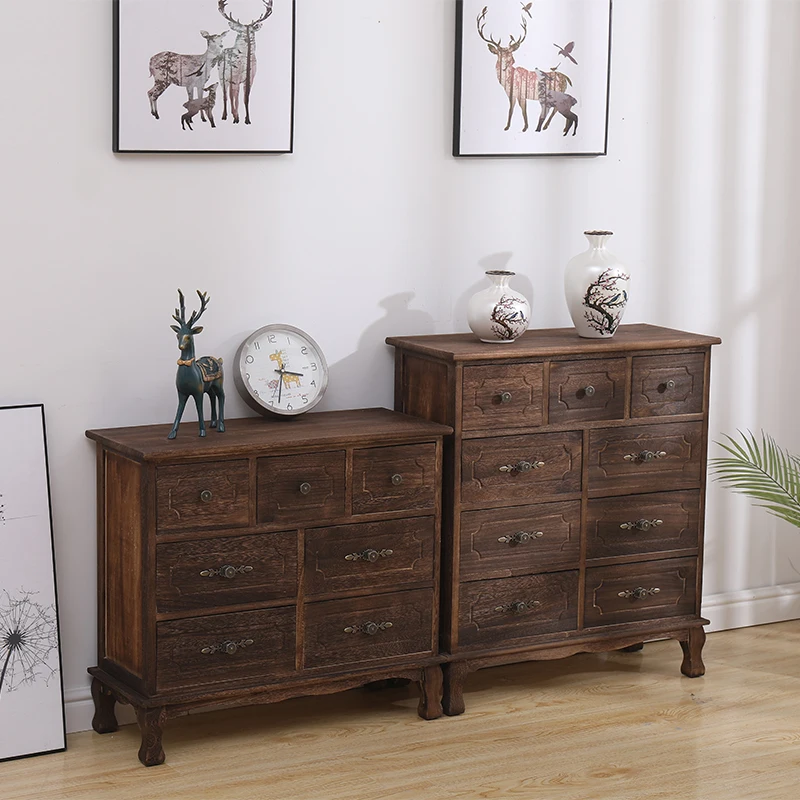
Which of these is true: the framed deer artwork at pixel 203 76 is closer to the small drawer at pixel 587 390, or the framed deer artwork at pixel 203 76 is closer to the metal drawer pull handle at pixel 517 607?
the small drawer at pixel 587 390

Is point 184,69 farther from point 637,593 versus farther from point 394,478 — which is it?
point 637,593

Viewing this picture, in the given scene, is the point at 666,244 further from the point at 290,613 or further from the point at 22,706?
the point at 22,706

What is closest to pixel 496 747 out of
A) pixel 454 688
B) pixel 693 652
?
pixel 454 688

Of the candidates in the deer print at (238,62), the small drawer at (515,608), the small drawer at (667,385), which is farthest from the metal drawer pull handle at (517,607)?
the deer print at (238,62)

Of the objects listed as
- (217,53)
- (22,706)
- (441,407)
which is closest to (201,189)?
(217,53)

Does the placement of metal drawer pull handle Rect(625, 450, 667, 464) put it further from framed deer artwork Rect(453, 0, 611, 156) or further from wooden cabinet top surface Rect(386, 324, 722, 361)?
framed deer artwork Rect(453, 0, 611, 156)

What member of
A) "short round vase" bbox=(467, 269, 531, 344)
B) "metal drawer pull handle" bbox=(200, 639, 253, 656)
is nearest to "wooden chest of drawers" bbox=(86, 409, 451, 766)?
"metal drawer pull handle" bbox=(200, 639, 253, 656)

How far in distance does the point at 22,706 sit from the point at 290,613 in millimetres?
683

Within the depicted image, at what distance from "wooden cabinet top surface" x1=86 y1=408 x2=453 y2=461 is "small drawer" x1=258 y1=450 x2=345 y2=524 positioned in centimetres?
4

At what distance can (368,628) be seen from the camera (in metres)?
3.36

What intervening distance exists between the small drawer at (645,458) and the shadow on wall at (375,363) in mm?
587

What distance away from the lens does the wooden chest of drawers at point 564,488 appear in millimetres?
3451

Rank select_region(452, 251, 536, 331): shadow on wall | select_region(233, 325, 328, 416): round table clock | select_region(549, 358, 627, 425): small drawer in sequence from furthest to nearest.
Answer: select_region(452, 251, 536, 331): shadow on wall → select_region(549, 358, 627, 425): small drawer → select_region(233, 325, 328, 416): round table clock

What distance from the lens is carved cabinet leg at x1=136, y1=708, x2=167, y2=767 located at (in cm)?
312
